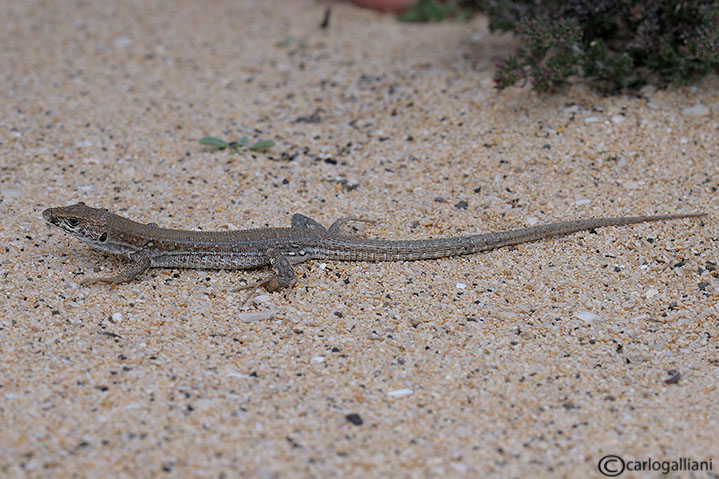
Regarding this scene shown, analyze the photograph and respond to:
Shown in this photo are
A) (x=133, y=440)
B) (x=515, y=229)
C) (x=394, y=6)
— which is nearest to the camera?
(x=133, y=440)

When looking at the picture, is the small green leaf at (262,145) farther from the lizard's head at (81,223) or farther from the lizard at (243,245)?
the lizard's head at (81,223)

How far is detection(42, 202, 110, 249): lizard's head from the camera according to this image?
4.52m

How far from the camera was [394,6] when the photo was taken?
948 cm

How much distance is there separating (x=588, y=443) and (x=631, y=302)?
52.2 inches

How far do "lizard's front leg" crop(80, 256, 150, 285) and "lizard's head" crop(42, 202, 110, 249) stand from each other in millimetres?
255

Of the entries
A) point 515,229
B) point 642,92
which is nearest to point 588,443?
point 515,229

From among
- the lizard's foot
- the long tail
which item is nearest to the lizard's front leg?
the lizard's foot

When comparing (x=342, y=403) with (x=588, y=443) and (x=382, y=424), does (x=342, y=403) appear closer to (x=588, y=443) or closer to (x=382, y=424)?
(x=382, y=424)

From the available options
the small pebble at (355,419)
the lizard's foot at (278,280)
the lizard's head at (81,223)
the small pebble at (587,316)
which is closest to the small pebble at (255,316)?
the lizard's foot at (278,280)

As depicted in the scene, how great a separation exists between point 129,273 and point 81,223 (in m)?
0.46

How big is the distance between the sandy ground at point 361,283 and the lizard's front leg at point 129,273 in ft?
0.21

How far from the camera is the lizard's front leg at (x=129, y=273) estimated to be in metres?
4.39

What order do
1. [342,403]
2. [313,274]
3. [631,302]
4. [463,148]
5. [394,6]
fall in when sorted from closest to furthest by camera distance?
1. [342,403]
2. [631,302]
3. [313,274]
4. [463,148]
5. [394,6]

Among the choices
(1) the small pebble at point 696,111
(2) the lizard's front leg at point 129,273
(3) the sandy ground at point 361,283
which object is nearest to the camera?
(3) the sandy ground at point 361,283
